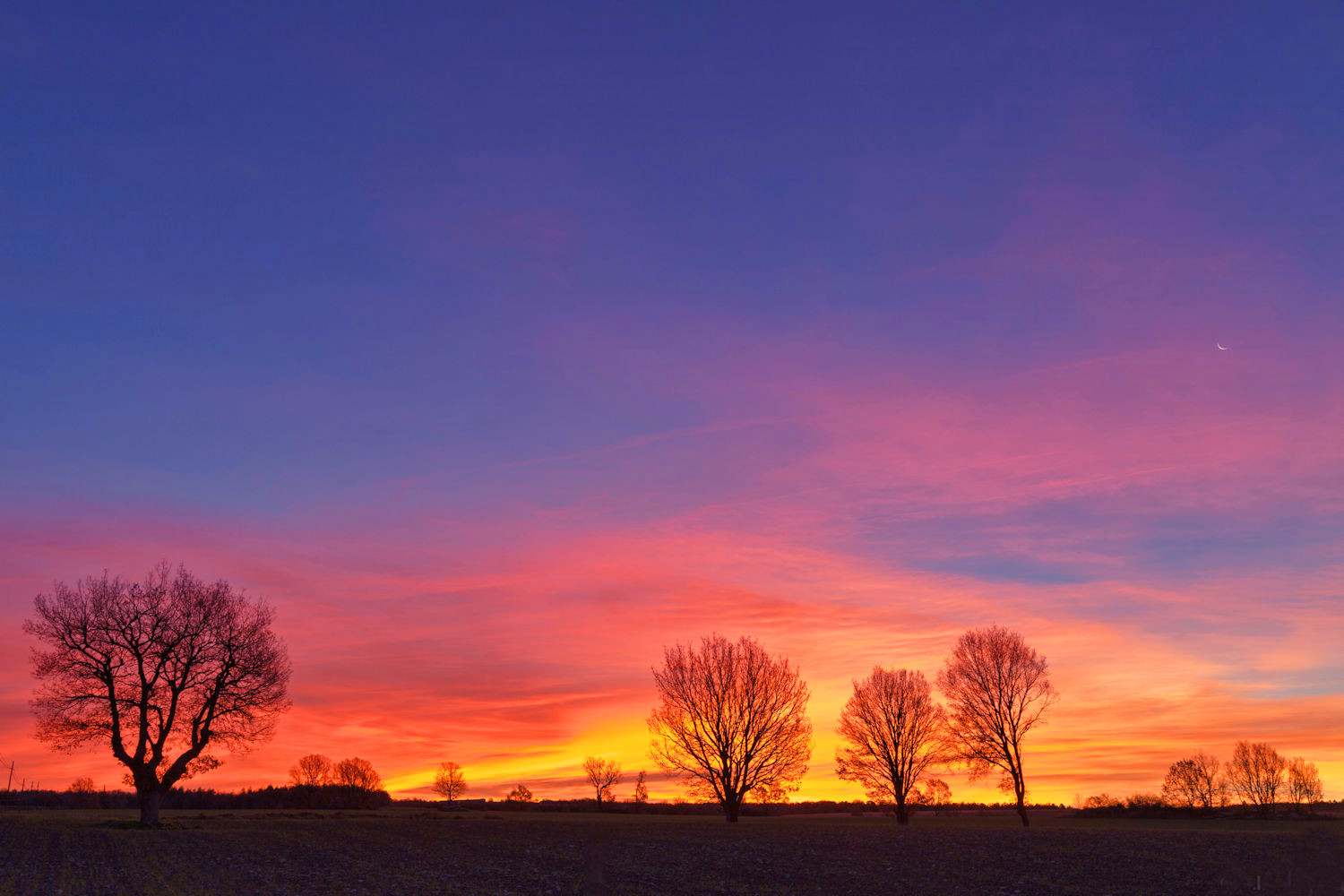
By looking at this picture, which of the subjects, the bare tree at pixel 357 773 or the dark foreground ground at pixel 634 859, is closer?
the dark foreground ground at pixel 634 859

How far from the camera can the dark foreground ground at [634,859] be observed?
37.2 metres

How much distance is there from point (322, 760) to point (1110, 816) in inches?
5368

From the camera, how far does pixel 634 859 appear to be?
1831 inches

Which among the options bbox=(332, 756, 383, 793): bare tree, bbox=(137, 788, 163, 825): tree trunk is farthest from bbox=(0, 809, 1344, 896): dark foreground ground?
bbox=(332, 756, 383, 793): bare tree

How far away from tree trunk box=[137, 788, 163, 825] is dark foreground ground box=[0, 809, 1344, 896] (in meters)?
1.37

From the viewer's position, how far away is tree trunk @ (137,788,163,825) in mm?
60031

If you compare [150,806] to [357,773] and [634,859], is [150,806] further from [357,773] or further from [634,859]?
[357,773]

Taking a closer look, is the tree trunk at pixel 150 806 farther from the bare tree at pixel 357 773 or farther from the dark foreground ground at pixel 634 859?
the bare tree at pixel 357 773

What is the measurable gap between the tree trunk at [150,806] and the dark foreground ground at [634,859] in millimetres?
1369

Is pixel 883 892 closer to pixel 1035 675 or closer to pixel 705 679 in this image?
pixel 705 679

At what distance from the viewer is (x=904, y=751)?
309 ft

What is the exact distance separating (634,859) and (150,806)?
1443 inches

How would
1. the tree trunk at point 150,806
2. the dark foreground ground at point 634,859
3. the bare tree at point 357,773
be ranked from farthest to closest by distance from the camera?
the bare tree at point 357,773, the tree trunk at point 150,806, the dark foreground ground at point 634,859

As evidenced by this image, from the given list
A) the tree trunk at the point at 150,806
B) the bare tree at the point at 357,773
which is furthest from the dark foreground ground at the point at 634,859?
the bare tree at the point at 357,773
